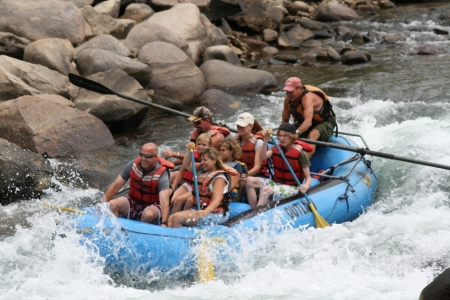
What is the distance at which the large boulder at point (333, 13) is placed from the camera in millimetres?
19533

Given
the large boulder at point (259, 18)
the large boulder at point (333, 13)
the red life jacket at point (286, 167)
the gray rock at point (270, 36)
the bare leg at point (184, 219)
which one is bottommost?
the large boulder at point (333, 13)

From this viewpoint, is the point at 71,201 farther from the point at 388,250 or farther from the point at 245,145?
the point at 388,250

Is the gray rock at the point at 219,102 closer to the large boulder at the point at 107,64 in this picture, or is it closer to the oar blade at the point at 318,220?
the large boulder at the point at 107,64

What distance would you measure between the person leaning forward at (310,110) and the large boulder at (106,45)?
478 cm

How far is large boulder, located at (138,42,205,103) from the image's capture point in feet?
39.1

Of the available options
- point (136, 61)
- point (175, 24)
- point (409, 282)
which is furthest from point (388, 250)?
point (175, 24)

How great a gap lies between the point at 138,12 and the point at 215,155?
9300 mm

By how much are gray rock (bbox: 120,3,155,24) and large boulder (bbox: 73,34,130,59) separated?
8.42 ft

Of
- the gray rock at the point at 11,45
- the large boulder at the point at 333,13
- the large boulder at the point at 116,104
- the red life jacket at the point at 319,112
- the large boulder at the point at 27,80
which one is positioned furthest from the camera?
the large boulder at the point at 333,13

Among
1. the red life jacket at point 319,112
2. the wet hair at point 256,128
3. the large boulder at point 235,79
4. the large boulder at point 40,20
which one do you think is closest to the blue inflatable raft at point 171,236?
the wet hair at point 256,128

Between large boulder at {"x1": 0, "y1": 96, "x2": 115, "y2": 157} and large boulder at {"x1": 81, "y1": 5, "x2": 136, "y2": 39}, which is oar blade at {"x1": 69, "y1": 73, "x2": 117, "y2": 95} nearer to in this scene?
large boulder at {"x1": 0, "y1": 96, "x2": 115, "y2": 157}

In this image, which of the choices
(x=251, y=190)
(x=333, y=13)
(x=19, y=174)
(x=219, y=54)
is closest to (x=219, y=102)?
(x=219, y=54)

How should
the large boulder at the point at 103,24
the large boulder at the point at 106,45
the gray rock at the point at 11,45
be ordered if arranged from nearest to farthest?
the gray rock at the point at 11,45
the large boulder at the point at 106,45
the large boulder at the point at 103,24

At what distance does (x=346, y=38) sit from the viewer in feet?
57.1
